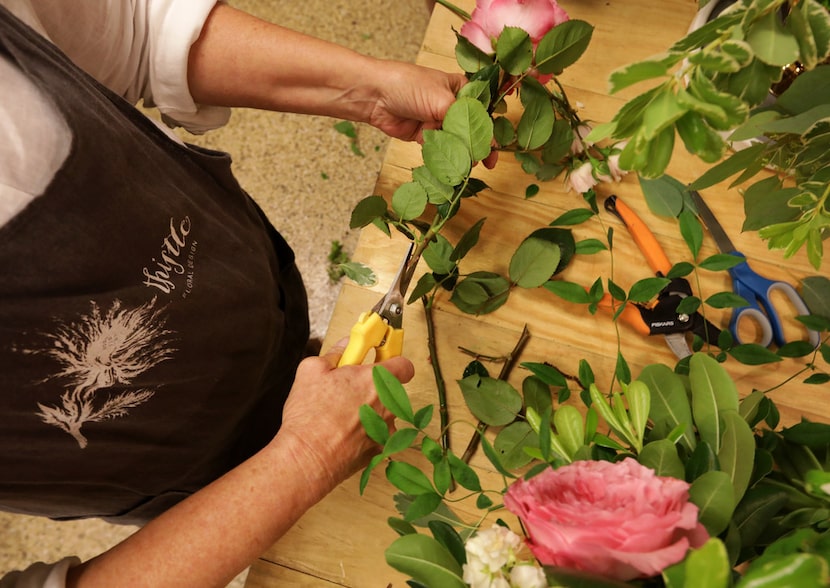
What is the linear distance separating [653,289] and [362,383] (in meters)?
A: 0.27

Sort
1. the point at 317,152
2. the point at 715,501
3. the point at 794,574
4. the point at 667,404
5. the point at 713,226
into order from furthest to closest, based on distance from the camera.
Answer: the point at 317,152 → the point at 713,226 → the point at 667,404 → the point at 715,501 → the point at 794,574

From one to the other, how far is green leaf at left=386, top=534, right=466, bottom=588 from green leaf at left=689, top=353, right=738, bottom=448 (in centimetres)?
17

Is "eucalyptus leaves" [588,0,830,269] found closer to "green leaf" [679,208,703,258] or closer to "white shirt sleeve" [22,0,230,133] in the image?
"green leaf" [679,208,703,258]

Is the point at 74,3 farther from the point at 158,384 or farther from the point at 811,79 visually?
the point at 811,79

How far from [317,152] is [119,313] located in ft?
3.51

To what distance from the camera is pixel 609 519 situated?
9.7 inches

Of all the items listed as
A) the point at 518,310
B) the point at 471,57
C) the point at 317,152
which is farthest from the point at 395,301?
the point at 317,152

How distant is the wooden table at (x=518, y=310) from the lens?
1.83 feet

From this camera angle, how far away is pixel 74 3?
0.51 meters

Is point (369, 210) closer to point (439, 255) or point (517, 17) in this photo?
point (439, 255)

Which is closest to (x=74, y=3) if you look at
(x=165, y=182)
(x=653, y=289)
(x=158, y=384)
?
(x=165, y=182)

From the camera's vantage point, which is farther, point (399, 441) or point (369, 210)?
point (369, 210)

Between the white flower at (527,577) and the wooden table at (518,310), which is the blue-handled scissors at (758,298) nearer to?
the wooden table at (518,310)

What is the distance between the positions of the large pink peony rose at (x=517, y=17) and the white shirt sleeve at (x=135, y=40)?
0.27 metres
